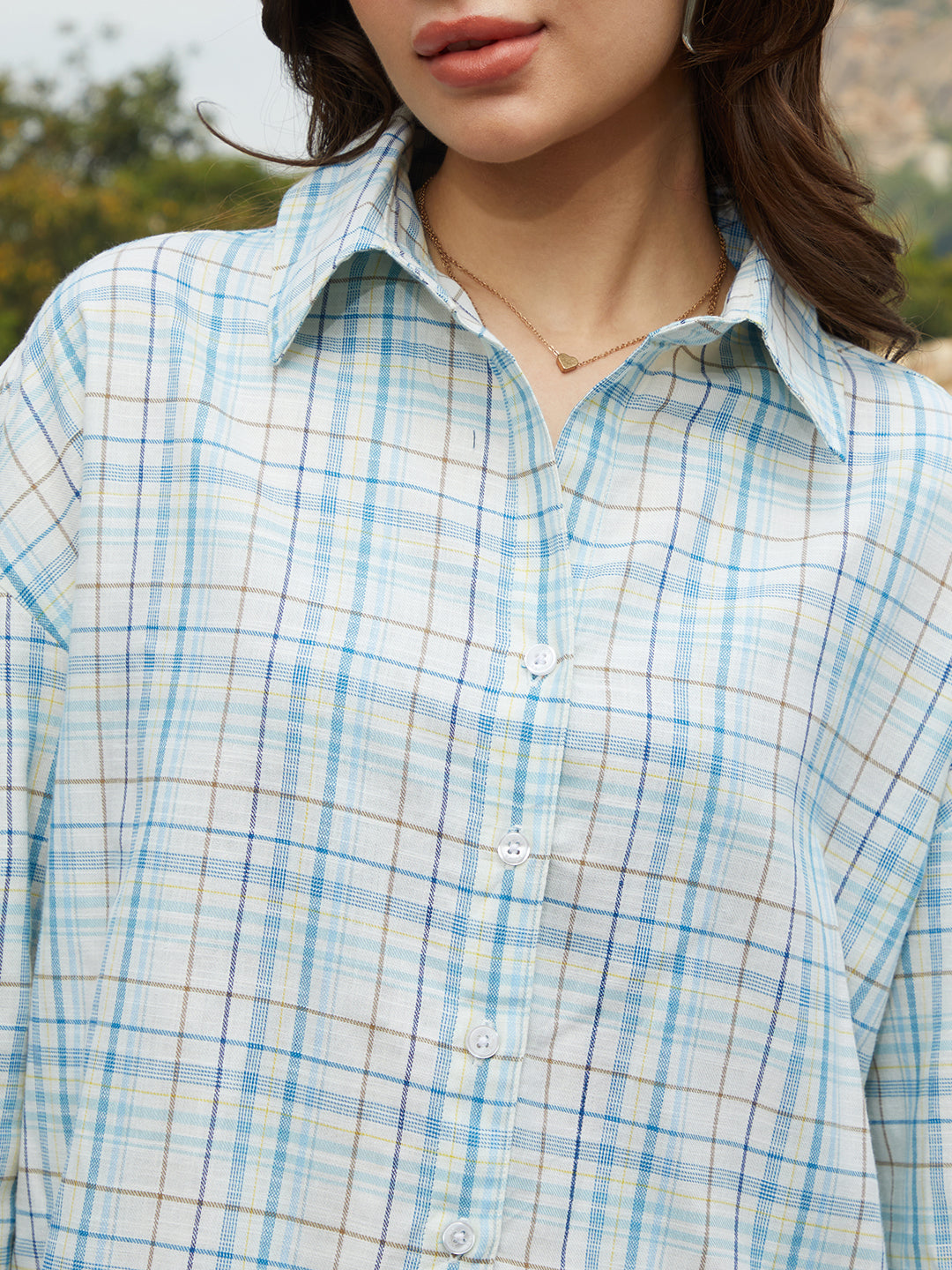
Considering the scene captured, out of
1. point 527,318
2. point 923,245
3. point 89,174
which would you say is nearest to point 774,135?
point 527,318

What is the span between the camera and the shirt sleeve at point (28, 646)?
1.20 meters

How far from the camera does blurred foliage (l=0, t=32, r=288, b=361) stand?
1554cm

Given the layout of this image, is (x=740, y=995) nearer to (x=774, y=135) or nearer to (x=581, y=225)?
(x=581, y=225)

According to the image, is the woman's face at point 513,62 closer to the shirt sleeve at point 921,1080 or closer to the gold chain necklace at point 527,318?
the gold chain necklace at point 527,318

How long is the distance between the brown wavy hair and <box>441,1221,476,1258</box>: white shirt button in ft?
3.21

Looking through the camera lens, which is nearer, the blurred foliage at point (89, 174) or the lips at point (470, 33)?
the lips at point (470, 33)

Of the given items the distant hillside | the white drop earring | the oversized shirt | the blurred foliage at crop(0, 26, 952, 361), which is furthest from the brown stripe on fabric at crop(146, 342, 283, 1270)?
the distant hillside

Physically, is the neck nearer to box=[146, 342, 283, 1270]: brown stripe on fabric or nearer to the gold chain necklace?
the gold chain necklace

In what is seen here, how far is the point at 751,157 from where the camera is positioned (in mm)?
1410

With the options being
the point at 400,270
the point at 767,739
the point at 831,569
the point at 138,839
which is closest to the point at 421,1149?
the point at 138,839

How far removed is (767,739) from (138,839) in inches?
22.4

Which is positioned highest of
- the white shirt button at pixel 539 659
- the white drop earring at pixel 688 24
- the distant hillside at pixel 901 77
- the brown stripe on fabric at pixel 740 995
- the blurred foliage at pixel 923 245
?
the distant hillside at pixel 901 77

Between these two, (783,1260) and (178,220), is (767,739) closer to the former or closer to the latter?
(783,1260)

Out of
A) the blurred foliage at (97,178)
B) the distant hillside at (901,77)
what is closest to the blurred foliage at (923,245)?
the blurred foliage at (97,178)
